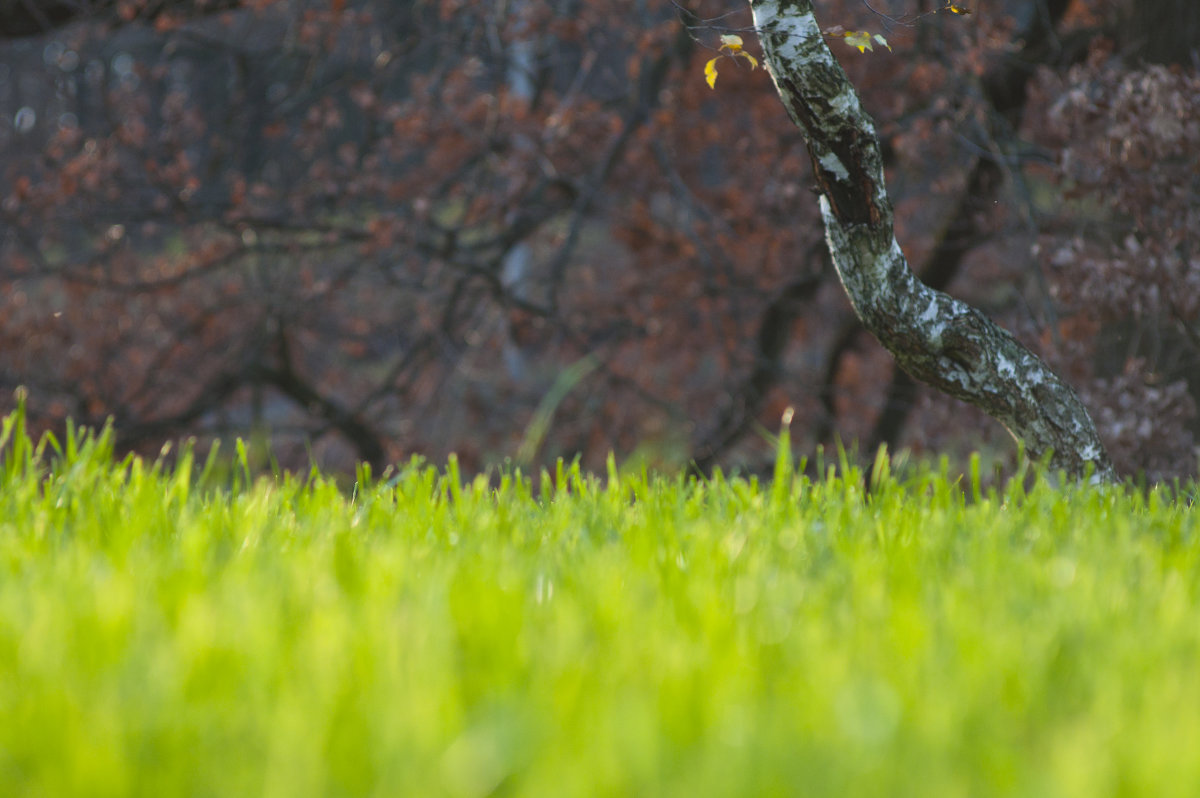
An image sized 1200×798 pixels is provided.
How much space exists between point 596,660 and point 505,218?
21.1ft

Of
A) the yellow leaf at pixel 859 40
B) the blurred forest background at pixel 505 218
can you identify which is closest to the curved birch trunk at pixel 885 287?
the yellow leaf at pixel 859 40

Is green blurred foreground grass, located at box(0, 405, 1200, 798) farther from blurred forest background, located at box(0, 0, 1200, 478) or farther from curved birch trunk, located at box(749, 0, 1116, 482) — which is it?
blurred forest background, located at box(0, 0, 1200, 478)

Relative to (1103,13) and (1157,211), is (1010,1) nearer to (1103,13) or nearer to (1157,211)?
(1103,13)

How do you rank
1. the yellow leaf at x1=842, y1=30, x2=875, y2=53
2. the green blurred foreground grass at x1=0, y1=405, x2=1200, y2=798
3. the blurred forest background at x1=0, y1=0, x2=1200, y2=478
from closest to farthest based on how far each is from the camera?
1. the green blurred foreground grass at x1=0, y1=405, x2=1200, y2=798
2. the yellow leaf at x1=842, y1=30, x2=875, y2=53
3. the blurred forest background at x1=0, y1=0, x2=1200, y2=478

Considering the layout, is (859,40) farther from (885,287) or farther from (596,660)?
(596,660)

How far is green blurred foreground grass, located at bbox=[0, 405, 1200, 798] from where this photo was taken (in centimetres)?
113

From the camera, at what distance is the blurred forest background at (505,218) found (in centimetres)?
726

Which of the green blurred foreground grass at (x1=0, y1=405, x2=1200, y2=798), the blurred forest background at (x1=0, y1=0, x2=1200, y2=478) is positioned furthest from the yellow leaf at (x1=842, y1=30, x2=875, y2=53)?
the blurred forest background at (x1=0, y1=0, x2=1200, y2=478)

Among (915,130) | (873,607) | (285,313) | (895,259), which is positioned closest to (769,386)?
(915,130)

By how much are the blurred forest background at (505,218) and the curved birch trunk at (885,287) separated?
279 centimetres

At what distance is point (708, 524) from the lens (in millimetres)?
2555

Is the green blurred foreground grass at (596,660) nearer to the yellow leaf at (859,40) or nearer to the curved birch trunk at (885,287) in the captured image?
the curved birch trunk at (885,287)

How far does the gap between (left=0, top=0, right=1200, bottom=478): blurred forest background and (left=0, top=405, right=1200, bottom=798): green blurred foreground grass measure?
4.25 meters

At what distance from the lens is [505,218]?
7.66 metres
